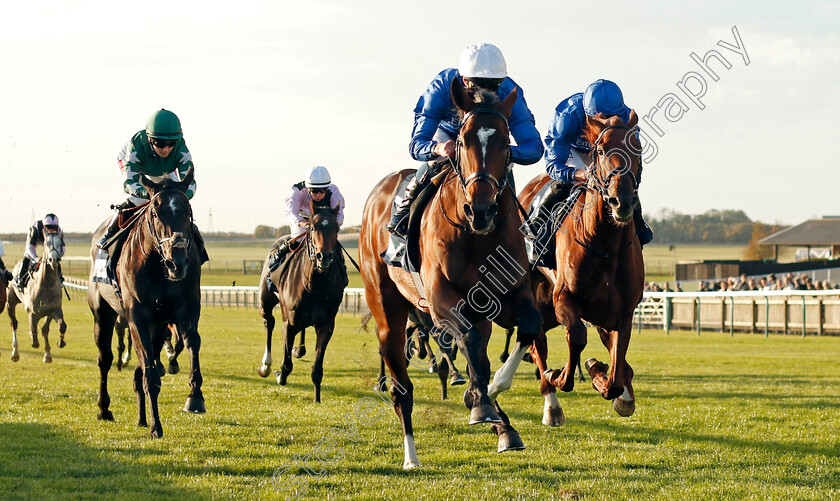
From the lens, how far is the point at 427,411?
9305 mm

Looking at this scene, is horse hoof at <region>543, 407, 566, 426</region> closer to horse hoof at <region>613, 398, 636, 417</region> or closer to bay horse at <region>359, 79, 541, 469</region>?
horse hoof at <region>613, 398, 636, 417</region>

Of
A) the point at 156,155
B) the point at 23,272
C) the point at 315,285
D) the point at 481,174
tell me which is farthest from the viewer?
the point at 23,272

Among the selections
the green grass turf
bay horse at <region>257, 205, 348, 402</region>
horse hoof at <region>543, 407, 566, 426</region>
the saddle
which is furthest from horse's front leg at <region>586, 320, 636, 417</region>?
bay horse at <region>257, 205, 348, 402</region>

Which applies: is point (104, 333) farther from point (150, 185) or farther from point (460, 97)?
point (460, 97)

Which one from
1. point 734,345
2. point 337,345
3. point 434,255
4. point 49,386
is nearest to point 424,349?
point 49,386

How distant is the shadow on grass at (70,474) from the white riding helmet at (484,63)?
10.2ft

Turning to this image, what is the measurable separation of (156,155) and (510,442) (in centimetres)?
474

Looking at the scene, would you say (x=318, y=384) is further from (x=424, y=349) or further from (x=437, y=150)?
(x=437, y=150)

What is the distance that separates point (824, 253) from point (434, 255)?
57.0 metres

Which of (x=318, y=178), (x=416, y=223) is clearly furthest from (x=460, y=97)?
(x=318, y=178)

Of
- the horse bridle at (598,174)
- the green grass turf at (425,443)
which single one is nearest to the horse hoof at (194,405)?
the green grass turf at (425,443)

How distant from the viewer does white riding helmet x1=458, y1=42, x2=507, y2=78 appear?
5582 millimetres

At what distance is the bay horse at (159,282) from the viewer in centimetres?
713

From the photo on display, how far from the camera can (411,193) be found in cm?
627
